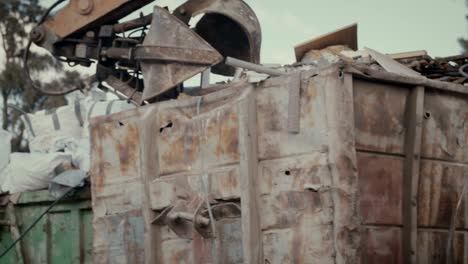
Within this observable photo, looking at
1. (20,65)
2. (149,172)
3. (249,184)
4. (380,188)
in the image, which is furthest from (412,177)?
(20,65)

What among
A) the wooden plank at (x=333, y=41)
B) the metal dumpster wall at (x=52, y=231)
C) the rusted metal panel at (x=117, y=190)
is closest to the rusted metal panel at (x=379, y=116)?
the rusted metal panel at (x=117, y=190)

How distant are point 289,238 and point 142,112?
44.3 inches

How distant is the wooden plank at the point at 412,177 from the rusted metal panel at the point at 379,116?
0.12 ft

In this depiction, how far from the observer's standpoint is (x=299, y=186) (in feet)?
11.2

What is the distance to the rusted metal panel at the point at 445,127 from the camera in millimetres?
3695

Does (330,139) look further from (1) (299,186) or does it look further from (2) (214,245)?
(2) (214,245)

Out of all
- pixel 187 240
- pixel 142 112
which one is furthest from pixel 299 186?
pixel 142 112

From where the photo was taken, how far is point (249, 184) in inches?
140

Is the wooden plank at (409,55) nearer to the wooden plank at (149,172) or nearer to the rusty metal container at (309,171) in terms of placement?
the rusty metal container at (309,171)

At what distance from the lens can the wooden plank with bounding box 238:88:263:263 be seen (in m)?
3.55

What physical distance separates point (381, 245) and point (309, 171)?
459mm

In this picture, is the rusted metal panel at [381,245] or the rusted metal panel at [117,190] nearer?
the rusted metal panel at [381,245]

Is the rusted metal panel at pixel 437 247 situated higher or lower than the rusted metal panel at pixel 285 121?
lower

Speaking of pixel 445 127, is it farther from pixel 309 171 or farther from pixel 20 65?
pixel 20 65
